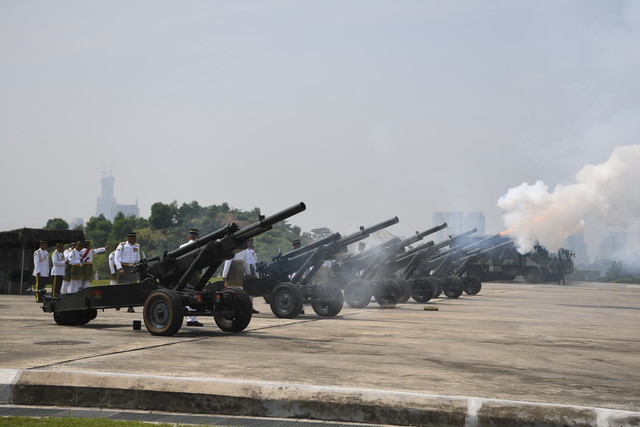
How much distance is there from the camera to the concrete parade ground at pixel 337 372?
702cm

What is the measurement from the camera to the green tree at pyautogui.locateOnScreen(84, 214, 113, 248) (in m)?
84.3

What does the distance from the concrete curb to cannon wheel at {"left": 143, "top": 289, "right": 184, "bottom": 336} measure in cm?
455

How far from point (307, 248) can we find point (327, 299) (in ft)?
5.57

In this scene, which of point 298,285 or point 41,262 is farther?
point 41,262

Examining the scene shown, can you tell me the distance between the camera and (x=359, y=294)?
21.9 m

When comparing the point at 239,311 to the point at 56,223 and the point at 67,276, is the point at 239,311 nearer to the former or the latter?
the point at 67,276

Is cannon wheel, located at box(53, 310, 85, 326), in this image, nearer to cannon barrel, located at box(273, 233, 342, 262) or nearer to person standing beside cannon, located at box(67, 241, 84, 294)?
cannon barrel, located at box(273, 233, 342, 262)

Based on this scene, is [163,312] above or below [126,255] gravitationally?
below

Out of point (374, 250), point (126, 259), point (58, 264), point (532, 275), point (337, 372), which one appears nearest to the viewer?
point (337, 372)

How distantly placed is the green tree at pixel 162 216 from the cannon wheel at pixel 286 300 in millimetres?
66801

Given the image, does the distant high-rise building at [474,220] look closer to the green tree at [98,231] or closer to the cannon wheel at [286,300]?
the cannon wheel at [286,300]

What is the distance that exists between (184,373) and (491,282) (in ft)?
148

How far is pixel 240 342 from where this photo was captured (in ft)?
39.2

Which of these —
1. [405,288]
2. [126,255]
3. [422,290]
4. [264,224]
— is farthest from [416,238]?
[264,224]
